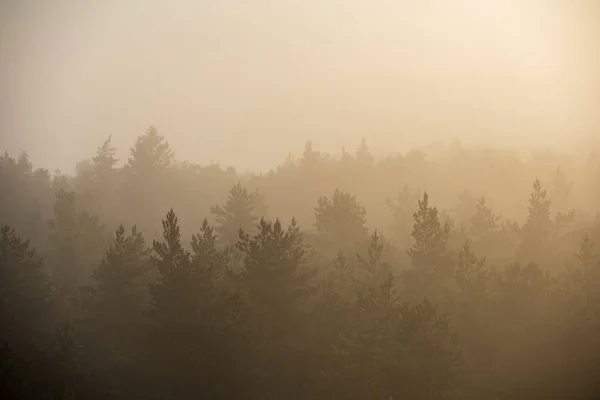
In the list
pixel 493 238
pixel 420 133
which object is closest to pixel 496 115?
pixel 420 133

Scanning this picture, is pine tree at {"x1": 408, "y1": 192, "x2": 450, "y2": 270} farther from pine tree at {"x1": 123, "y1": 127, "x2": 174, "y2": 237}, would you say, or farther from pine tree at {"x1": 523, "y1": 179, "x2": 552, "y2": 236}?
pine tree at {"x1": 123, "y1": 127, "x2": 174, "y2": 237}

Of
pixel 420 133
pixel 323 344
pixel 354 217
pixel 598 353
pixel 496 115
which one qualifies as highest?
pixel 496 115

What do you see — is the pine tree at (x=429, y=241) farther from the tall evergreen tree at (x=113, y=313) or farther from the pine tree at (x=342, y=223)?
the tall evergreen tree at (x=113, y=313)

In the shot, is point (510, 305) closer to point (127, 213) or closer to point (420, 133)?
point (127, 213)

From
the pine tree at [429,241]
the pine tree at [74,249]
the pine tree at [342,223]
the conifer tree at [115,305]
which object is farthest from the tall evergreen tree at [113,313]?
the pine tree at [429,241]

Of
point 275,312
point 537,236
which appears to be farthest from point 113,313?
point 537,236

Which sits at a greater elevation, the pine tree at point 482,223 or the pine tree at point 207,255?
the pine tree at point 482,223

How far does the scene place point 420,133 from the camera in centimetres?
14862

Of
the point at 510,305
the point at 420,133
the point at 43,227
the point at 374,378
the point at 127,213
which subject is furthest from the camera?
the point at 420,133

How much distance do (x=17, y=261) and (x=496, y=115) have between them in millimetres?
178373

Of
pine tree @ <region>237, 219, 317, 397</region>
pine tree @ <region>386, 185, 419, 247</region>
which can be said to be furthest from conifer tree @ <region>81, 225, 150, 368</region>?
pine tree @ <region>386, 185, 419, 247</region>

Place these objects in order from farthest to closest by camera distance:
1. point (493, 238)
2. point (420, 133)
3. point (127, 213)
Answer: point (420, 133)
point (127, 213)
point (493, 238)

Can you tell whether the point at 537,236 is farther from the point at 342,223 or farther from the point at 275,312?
the point at 275,312

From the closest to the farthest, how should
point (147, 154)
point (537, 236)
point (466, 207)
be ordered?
point (537, 236) → point (466, 207) → point (147, 154)
